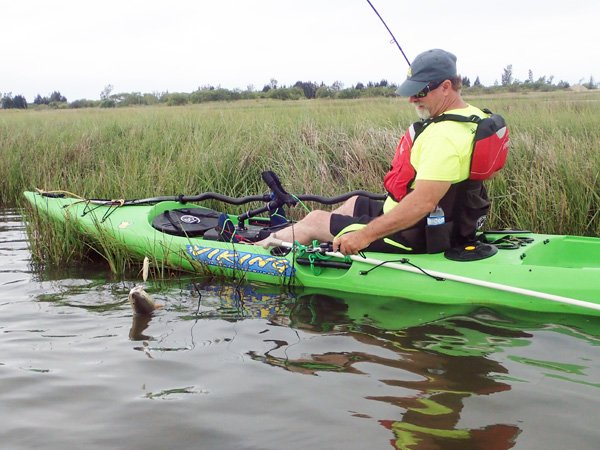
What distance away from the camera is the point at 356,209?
5.26 metres

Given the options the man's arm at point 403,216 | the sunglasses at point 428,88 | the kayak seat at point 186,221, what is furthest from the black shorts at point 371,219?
the kayak seat at point 186,221

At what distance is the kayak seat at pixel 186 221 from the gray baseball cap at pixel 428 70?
2.38m

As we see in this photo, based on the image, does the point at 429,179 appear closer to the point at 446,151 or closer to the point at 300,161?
the point at 446,151

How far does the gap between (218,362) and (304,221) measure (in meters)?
1.91

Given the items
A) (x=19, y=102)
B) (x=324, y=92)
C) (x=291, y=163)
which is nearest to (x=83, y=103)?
(x=19, y=102)

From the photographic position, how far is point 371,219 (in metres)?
5.00

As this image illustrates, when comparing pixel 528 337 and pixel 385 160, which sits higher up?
pixel 385 160

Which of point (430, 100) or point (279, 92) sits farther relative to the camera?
point (279, 92)

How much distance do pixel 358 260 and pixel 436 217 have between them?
0.68 meters

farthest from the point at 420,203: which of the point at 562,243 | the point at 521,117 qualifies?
the point at 521,117

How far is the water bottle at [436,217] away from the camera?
4547 millimetres

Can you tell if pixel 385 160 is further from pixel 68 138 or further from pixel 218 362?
pixel 68 138

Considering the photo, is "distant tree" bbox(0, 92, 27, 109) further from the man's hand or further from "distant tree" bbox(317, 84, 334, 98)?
the man's hand

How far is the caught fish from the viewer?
4.43 metres
